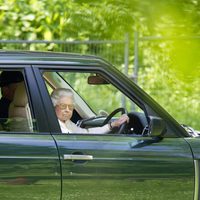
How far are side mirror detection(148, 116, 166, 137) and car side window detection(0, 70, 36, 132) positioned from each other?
756 mm

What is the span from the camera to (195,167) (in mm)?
3896

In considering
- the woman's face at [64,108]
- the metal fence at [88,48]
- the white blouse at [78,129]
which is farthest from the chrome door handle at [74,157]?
the metal fence at [88,48]

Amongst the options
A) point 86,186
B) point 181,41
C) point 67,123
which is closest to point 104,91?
A: point 67,123

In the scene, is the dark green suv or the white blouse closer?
the dark green suv

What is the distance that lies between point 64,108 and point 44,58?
471mm

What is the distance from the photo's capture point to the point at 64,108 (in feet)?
13.8

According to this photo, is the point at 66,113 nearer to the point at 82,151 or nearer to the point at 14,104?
the point at 14,104

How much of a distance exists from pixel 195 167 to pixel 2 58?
1441mm

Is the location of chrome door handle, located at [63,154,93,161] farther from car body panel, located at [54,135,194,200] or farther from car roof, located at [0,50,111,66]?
car roof, located at [0,50,111,66]

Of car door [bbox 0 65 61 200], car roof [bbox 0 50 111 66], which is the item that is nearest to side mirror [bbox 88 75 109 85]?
car roof [bbox 0 50 111 66]

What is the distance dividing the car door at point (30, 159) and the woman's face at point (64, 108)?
43 centimetres

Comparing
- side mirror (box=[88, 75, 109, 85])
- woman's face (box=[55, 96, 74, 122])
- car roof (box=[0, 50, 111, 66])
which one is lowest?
woman's face (box=[55, 96, 74, 122])

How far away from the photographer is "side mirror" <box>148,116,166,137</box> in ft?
12.4

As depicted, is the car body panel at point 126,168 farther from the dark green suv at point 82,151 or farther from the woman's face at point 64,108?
the woman's face at point 64,108
